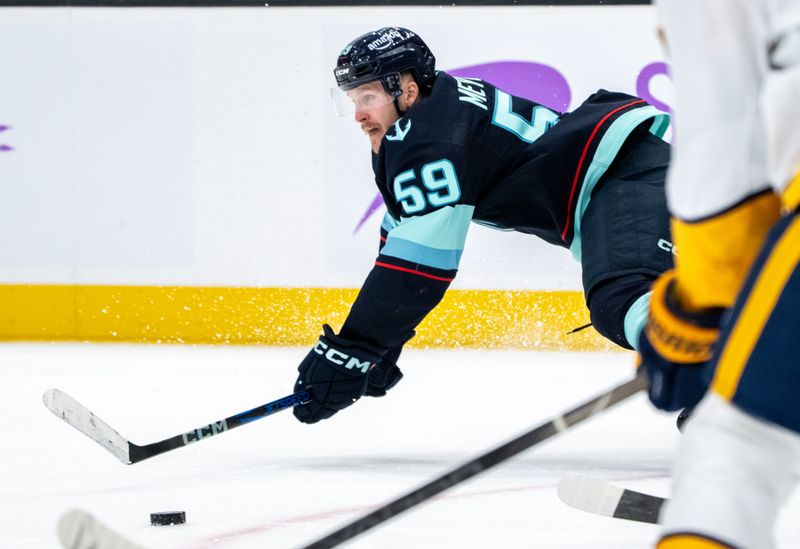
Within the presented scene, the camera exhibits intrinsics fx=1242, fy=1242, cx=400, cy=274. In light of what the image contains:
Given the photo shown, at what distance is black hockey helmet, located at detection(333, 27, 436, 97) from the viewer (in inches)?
99.4

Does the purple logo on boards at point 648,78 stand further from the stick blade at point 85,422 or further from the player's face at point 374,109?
the stick blade at point 85,422

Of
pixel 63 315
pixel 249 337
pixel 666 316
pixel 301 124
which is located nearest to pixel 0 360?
pixel 63 315

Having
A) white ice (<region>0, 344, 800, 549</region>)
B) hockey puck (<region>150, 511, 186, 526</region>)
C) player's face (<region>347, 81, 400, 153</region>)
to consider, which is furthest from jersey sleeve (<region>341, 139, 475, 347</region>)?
hockey puck (<region>150, 511, 186, 526</region>)

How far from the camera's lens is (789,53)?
874mm

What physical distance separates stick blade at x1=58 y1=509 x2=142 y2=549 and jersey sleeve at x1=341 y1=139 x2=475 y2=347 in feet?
3.63

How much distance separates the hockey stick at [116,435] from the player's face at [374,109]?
57 centimetres

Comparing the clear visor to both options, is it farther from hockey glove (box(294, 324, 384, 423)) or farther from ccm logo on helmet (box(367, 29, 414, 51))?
hockey glove (box(294, 324, 384, 423))

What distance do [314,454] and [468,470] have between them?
5.08 feet

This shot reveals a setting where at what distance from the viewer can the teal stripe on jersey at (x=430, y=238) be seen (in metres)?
2.36

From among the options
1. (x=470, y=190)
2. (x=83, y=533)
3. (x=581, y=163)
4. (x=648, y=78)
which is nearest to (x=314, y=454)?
(x=470, y=190)

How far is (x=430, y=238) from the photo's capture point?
2363mm

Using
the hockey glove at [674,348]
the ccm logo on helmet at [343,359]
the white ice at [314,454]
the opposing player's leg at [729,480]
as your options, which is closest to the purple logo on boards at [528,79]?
the white ice at [314,454]

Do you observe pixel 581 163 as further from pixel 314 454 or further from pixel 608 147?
pixel 314 454

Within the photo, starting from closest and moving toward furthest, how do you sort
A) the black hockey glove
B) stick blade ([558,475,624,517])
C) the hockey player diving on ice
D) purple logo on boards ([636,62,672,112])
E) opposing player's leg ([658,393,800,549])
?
opposing player's leg ([658,393,800,549]) < stick blade ([558,475,624,517]) < the hockey player diving on ice < the black hockey glove < purple logo on boards ([636,62,672,112])
